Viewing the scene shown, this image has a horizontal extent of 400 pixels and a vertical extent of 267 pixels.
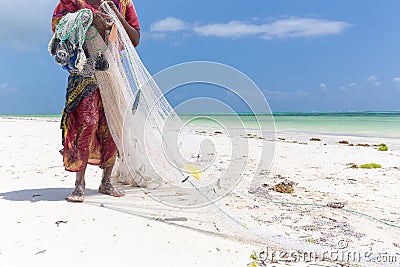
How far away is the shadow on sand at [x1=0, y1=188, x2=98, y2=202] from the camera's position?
3463 mm

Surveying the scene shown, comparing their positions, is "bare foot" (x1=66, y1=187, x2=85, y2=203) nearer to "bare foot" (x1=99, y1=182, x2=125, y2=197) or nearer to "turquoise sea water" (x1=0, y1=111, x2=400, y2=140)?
"bare foot" (x1=99, y1=182, x2=125, y2=197)

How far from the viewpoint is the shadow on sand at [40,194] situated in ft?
11.4

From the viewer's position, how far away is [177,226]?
2904 millimetres

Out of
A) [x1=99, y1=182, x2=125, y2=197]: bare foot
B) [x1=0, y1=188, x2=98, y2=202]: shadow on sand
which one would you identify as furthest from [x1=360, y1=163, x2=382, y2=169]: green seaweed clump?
[x1=0, y1=188, x2=98, y2=202]: shadow on sand

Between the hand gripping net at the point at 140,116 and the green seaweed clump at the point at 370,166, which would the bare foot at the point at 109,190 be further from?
the green seaweed clump at the point at 370,166

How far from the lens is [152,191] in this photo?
3.91 metres

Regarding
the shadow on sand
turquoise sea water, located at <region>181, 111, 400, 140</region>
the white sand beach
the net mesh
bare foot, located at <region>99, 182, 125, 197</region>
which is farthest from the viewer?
turquoise sea water, located at <region>181, 111, 400, 140</region>

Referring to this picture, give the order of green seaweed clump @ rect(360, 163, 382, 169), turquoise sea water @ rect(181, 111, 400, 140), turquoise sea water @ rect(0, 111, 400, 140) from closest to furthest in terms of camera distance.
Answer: turquoise sea water @ rect(0, 111, 400, 140)
turquoise sea water @ rect(181, 111, 400, 140)
green seaweed clump @ rect(360, 163, 382, 169)

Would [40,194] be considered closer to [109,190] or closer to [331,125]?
[109,190]

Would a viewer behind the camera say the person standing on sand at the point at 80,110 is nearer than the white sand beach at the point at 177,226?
No

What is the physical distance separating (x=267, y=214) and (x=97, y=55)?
2.18 meters

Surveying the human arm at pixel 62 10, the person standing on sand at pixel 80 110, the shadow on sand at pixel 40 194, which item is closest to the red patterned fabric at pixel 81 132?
the person standing on sand at pixel 80 110

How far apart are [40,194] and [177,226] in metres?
1.62

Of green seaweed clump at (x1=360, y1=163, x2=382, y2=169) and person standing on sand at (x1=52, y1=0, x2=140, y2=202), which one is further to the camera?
green seaweed clump at (x1=360, y1=163, x2=382, y2=169)
